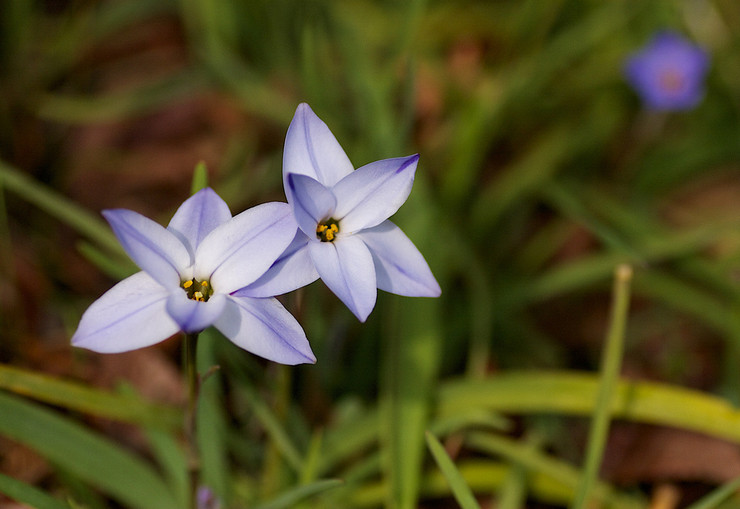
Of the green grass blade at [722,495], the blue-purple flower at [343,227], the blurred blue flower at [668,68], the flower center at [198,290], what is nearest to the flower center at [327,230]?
the blue-purple flower at [343,227]

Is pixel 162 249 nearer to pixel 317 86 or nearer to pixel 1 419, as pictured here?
pixel 1 419

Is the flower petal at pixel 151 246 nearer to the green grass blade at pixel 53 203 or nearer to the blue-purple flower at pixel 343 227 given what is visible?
the blue-purple flower at pixel 343 227

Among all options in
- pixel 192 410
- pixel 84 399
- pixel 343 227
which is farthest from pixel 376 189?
pixel 84 399

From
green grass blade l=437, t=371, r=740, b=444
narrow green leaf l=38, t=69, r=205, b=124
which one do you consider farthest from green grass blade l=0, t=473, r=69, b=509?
narrow green leaf l=38, t=69, r=205, b=124

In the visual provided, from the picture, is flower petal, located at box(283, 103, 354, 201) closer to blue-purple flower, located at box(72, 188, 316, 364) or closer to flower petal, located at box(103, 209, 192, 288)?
blue-purple flower, located at box(72, 188, 316, 364)

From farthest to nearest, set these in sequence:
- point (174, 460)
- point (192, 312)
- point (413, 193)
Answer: point (413, 193) < point (174, 460) < point (192, 312)

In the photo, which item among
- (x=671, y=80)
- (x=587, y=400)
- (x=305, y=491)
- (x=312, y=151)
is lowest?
(x=305, y=491)

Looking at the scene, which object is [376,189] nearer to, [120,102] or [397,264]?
[397,264]
